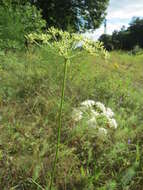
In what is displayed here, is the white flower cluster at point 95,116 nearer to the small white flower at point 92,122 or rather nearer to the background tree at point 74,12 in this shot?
the small white flower at point 92,122

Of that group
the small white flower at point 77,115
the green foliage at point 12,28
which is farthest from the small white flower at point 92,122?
the green foliage at point 12,28

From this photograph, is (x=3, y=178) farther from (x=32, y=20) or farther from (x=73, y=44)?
(x=32, y=20)

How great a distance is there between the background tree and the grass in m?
9.47

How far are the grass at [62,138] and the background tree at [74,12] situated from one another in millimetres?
9474

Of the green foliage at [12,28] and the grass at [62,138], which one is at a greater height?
the green foliage at [12,28]

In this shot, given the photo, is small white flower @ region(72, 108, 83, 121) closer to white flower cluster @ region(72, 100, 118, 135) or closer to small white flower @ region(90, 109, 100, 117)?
white flower cluster @ region(72, 100, 118, 135)

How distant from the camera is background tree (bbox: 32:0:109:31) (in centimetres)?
1230

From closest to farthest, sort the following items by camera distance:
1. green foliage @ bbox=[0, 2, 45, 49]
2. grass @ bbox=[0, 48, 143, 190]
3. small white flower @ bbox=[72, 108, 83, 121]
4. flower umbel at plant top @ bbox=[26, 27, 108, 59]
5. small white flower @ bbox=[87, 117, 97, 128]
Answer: flower umbel at plant top @ bbox=[26, 27, 108, 59] < grass @ bbox=[0, 48, 143, 190] < small white flower @ bbox=[87, 117, 97, 128] < small white flower @ bbox=[72, 108, 83, 121] < green foliage @ bbox=[0, 2, 45, 49]

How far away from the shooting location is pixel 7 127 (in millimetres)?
1906

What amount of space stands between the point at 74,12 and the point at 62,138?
42.8 ft

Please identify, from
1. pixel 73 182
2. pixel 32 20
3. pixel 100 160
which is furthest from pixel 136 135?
pixel 32 20

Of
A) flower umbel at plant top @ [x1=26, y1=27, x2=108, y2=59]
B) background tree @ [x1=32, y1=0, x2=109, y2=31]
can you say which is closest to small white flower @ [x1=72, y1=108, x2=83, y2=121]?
flower umbel at plant top @ [x1=26, y1=27, x2=108, y2=59]

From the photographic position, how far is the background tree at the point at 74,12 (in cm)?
1230

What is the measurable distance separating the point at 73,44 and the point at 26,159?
98 cm
